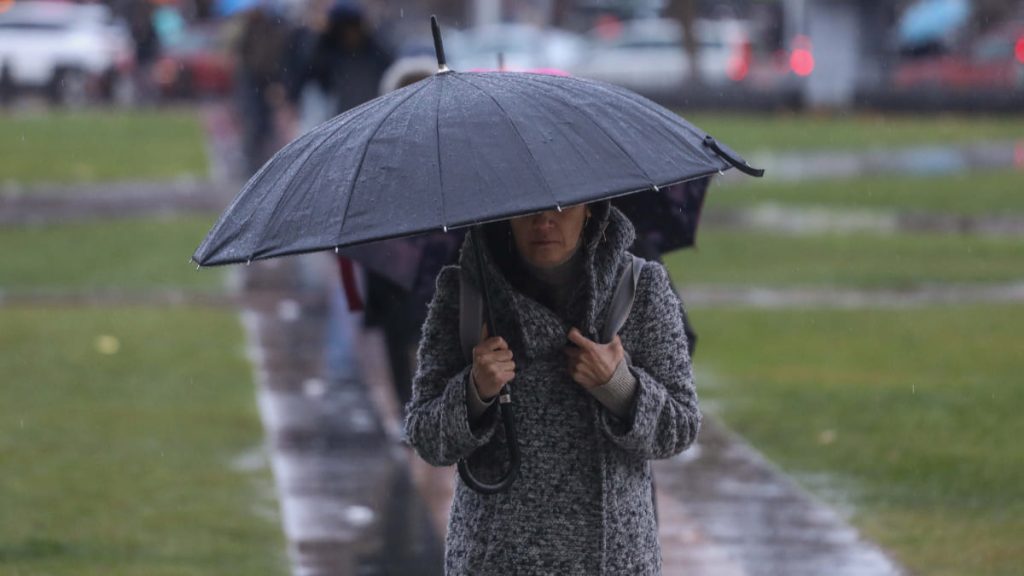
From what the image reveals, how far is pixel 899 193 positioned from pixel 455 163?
15890mm

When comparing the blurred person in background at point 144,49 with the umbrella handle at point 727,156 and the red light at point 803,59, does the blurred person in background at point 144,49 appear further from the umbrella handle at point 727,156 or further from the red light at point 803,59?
the umbrella handle at point 727,156

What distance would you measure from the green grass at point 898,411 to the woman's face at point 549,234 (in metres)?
2.91

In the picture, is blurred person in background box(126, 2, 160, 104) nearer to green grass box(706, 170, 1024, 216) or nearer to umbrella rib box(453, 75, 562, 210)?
green grass box(706, 170, 1024, 216)

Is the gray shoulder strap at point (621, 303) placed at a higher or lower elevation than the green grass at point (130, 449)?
higher

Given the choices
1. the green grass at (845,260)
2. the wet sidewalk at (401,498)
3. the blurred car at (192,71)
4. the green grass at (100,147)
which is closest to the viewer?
the wet sidewalk at (401,498)

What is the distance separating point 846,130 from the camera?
27.4 m

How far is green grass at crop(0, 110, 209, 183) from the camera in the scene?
21141 millimetres

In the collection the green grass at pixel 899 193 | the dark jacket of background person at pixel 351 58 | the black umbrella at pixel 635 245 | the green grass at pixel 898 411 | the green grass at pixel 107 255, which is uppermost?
the black umbrella at pixel 635 245

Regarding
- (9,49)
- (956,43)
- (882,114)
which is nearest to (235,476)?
(882,114)

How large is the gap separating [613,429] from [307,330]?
302 inches

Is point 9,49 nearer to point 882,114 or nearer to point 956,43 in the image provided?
point 882,114

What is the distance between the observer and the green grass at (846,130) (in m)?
24.8

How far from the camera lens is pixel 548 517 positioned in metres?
3.88

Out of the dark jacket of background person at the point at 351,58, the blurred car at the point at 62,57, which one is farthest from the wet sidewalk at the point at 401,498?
the blurred car at the point at 62,57
